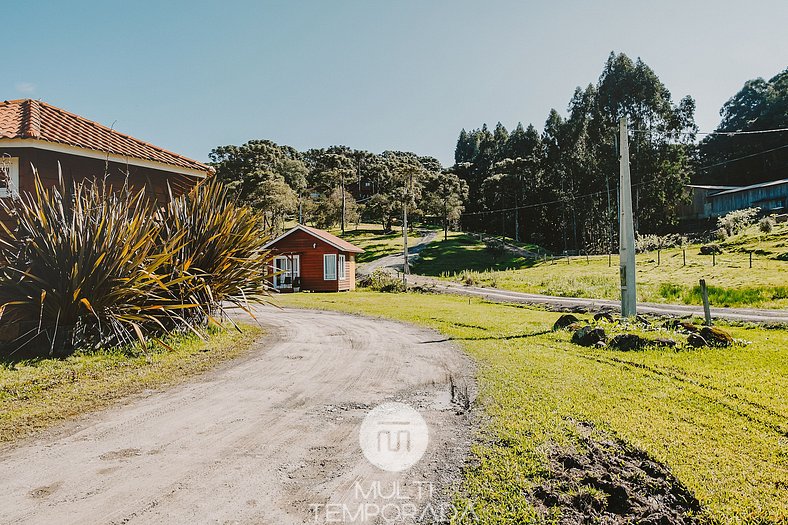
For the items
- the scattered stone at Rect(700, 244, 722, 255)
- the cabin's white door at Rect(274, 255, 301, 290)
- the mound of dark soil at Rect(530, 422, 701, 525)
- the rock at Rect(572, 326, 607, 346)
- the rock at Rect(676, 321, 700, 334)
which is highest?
the scattered stone at Rect(700, 244, 722, 255)

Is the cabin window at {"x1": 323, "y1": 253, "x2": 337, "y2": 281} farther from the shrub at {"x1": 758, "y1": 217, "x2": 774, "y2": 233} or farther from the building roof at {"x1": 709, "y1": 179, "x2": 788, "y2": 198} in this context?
the building roof at {"x1": 709, "y1": 179, "x2": 788, "y2": 198}

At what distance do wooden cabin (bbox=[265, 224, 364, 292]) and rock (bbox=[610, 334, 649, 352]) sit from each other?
72.2ft

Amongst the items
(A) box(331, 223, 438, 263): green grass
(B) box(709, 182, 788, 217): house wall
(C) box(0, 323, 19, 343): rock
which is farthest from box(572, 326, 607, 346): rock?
(B) box(709, 182, 788, 217): house wall

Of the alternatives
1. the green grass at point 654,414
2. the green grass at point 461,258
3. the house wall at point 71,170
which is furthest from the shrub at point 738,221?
the house wall at point 71,170

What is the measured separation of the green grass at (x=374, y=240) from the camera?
55.3 metres

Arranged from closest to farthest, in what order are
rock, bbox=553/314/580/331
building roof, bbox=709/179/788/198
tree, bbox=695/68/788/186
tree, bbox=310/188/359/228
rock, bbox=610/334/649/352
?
rock, bbox=610/334/649/352 < rock, bbox=553/314/580/331 < building roof, bbox=709/179/788/198 < tree, bbox=695/68/788/186 < tree, bbox=310/188/359/228

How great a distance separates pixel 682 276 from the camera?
27.0m

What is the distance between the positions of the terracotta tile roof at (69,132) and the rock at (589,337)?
14455mm

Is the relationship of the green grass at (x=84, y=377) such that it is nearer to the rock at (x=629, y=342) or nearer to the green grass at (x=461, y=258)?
the rock at (x=629, y=342)

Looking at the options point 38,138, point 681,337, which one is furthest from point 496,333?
point 38,138

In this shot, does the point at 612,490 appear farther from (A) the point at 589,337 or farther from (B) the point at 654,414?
(A) the point at 589,337

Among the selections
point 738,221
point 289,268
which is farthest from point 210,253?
point 738,221

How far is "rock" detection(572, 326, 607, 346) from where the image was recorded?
1058cm

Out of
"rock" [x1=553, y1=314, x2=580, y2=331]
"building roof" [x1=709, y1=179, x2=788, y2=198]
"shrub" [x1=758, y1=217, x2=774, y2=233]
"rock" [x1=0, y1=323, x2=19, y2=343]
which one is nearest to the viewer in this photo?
"rock" [x1=0, y1=323, x2=19, y2=343]
